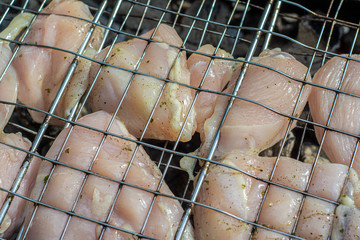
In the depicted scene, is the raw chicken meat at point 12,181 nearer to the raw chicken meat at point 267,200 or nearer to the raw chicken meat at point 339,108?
the raw chicken meat at point 267,200

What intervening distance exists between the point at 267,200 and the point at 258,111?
0.48 meters

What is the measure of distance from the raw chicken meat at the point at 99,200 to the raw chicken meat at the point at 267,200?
186mm

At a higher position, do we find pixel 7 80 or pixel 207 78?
pixel 207 78

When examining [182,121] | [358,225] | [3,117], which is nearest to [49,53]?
[3,117]

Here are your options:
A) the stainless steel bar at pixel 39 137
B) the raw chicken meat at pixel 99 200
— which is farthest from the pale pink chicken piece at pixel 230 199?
the stainless steel bar at pixel 39 137

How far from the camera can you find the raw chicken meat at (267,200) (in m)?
1.95

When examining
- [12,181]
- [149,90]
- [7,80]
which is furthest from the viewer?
[7,80]

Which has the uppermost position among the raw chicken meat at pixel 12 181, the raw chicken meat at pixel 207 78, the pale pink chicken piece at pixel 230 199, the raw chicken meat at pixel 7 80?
the raw chicken meat at pixel 207 78

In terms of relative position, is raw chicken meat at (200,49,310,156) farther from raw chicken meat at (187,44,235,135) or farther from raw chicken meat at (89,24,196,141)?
raw chicken meat at (89,24,196,141)

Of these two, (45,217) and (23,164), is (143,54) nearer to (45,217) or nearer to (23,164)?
(23,164)

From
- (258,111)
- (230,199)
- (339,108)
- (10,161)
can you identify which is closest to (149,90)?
(258,111)

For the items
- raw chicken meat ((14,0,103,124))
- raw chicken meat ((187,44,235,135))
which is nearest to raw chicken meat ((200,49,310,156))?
raw chicken meat ((187,44,235,135))

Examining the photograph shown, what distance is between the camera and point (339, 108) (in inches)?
85.8

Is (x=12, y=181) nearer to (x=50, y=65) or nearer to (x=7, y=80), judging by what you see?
(x=7, y=80)
